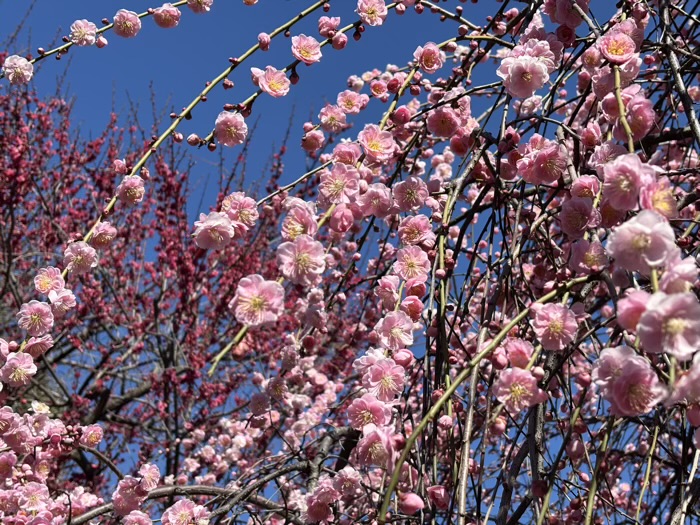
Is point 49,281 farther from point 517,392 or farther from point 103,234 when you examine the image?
point 517,392

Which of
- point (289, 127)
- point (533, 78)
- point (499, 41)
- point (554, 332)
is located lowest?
point (554, 332)

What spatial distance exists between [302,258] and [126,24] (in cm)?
117

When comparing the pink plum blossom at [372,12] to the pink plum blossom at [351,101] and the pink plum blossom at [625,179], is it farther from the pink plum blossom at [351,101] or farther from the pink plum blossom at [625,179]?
the pink plum blossom at [625,179]

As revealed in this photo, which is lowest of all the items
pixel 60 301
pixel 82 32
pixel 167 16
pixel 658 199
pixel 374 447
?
pixel 374 447

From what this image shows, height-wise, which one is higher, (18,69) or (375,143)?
(18,69)

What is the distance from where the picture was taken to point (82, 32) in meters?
1.88

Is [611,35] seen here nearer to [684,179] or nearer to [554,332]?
[554,332]

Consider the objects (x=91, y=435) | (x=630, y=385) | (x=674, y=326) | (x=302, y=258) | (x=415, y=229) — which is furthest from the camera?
(x=91, y=435)

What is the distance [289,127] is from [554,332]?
5724mm

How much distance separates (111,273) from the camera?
18.7ft

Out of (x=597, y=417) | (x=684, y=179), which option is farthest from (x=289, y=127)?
(x=597, y=417)

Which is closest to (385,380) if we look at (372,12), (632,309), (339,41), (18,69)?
(632,309)

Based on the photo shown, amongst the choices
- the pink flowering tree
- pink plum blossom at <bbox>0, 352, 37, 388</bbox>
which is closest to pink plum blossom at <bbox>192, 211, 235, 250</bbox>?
the pink flowering tree

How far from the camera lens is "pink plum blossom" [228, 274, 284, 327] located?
3.69 ft
